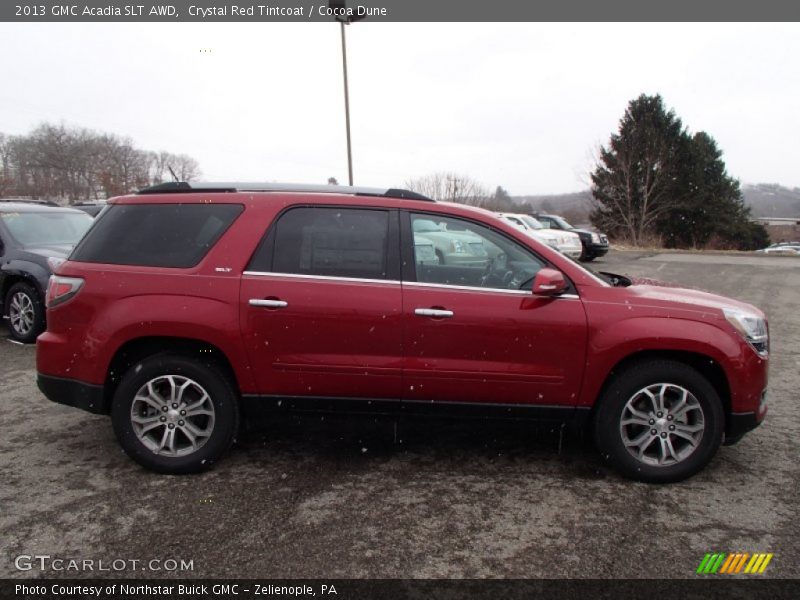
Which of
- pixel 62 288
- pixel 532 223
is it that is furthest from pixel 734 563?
pixel 532 223

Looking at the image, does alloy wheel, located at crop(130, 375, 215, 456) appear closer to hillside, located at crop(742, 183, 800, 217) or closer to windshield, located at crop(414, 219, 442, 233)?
windshield, located at crop(414, 219, 442, 233)

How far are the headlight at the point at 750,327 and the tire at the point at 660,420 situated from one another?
39 cm

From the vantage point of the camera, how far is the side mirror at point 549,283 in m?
3.39

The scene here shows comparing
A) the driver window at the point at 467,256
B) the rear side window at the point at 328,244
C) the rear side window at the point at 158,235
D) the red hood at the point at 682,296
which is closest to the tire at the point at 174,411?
the rear side window at the point at 158,235

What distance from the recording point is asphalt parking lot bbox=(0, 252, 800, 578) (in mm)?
2756

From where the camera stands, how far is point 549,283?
134 inches

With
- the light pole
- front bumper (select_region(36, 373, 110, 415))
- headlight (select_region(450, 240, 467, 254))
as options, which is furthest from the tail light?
the light pole

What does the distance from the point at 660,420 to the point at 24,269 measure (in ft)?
23.8

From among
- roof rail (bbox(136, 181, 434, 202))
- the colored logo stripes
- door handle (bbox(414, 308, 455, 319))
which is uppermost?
roof rail (bbox(136, 181, 434, 202))

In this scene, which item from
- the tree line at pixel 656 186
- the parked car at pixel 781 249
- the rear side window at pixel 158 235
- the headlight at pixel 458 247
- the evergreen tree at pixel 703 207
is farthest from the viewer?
the evergreen tree at pixel 703 207

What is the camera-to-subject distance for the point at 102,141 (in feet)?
179

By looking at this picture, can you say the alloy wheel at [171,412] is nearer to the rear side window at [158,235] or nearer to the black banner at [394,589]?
the rear side window at [158,235]

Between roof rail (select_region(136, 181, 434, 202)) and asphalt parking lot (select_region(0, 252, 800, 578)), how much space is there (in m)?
1.51

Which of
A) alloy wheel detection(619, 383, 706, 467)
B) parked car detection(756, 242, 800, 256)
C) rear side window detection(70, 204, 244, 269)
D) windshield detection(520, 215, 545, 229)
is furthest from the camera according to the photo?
parked car detection(756, 242, 800, 256)
